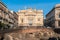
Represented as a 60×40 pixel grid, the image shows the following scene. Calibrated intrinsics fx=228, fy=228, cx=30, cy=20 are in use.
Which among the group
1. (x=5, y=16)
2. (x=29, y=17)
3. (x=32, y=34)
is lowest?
(x=32, y=34)

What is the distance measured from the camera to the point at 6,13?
8856 centimetres

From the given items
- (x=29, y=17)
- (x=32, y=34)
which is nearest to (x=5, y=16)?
(x=29, y=17)

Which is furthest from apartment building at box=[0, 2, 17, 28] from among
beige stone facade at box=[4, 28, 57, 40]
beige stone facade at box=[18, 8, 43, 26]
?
beige stone facade at box=[4, 28, 57, 40]

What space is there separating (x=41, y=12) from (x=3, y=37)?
61.4 meters

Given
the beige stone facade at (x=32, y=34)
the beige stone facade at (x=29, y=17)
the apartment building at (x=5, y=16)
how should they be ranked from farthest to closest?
1. the beige stone facade at (x=29, y=17)
2. the apartment building at (x=5, y=16)
3. the beige stone facade at (x=32, y=34)

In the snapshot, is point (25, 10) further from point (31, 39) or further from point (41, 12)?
point (31, 39)

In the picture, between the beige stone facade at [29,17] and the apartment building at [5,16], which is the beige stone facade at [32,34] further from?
the beige stone facade at [29,17]

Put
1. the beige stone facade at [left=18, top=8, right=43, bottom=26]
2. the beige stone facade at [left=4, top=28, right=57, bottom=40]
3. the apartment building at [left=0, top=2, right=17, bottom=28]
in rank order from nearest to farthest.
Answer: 1. the beige stone facade at [left=4, top=28, right=57, bottom=40]
2. the apartment building at [left=0, top=2, right=17, bottom=28]
3. the beige stone facade at [left=18, top=8, right=43, bottom=26]

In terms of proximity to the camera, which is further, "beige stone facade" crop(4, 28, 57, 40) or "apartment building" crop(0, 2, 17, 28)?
"apartment building" crop(0, 2, 17, 28)

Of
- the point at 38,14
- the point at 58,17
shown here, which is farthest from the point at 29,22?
the point at 58,17

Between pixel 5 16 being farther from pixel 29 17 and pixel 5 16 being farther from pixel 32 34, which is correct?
pixel 32 34

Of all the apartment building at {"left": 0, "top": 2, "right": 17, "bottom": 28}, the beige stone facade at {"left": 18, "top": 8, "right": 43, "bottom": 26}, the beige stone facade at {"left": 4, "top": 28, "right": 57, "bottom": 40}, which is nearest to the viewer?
the beige stone facade at {"left": 4, "top": 28, "right": 57, "bottom": 40}

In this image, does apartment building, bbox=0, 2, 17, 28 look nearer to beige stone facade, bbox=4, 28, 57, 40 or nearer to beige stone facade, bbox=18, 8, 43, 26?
beige stone facade, bbox=18, 8, 43, 26

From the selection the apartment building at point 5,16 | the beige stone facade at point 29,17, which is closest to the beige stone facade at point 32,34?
the apartment building at point 5,16
